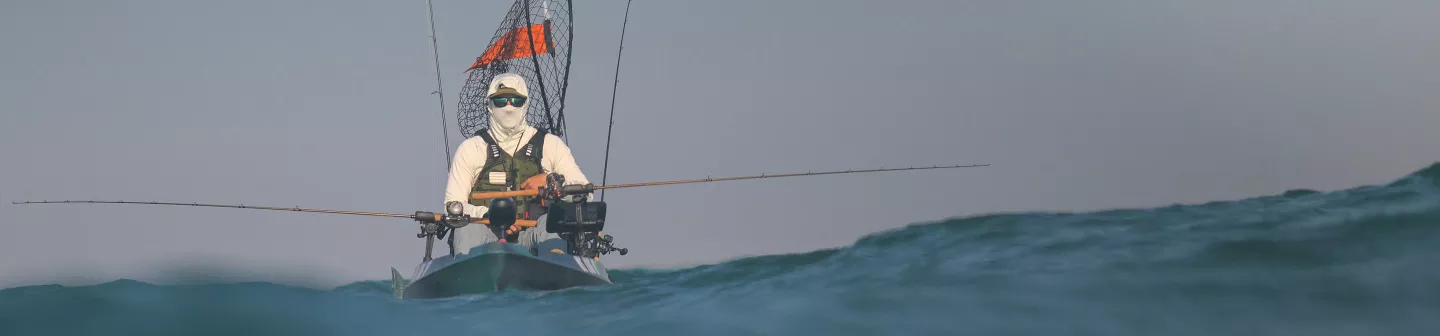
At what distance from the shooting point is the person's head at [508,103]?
1184 cm

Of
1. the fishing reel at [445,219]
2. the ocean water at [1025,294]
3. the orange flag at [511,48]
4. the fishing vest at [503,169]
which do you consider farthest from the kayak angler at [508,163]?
the orange flag at [511,48]

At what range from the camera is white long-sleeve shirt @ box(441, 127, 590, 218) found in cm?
1172

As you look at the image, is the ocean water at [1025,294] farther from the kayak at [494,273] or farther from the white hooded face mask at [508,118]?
the white hooded face mask at [508,118]

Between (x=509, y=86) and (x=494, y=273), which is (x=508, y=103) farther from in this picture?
(x=494, y=273)

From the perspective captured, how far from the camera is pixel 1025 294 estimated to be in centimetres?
671

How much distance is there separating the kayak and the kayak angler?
50.2 inches

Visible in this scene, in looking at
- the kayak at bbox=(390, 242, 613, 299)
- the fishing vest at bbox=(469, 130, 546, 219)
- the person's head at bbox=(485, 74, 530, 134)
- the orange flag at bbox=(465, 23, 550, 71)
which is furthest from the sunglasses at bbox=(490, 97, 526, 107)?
the orange flag at bbox=(465, 23, 550, 71)

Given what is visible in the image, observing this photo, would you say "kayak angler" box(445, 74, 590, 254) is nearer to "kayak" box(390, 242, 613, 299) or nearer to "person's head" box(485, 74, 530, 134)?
"person's head" box(485, 74, 530, 134)

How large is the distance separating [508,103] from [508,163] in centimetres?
70

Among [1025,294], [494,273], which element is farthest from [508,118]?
[1025,294]

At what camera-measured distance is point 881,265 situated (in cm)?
852

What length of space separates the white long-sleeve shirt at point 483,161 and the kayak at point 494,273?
4.23 feet

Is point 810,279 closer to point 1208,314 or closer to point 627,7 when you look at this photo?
point 1208,314

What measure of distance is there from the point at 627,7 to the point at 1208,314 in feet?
30.7
